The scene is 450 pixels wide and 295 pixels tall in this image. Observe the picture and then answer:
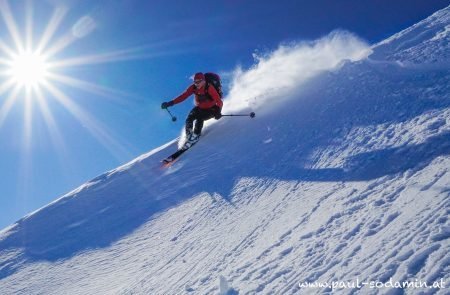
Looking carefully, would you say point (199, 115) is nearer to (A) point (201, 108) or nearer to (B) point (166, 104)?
(A) point (201, 108)

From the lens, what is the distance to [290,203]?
7145 mm

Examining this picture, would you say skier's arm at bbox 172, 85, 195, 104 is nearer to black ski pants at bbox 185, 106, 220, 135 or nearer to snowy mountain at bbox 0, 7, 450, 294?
black ski pants at bbox 185, 106, 220, 135

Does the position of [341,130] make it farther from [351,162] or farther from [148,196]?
[148,196]

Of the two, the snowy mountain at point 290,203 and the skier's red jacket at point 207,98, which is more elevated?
the skier's red jacket at point 207,98

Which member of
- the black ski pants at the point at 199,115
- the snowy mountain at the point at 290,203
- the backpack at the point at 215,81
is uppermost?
the backpack at the point at 215,81

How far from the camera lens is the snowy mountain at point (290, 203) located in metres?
4.83

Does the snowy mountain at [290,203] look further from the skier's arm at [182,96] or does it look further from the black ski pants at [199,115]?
the skier's arm at [182,96]

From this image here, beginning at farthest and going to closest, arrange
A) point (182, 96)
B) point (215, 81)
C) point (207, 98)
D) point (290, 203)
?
point (182, 96) → point (215, 81) → point (207, 98) → point (290, 203)

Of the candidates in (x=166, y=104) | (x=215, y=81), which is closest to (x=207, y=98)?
(x=215, y=81)

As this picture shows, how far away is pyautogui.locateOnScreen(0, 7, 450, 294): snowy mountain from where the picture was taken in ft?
15.8

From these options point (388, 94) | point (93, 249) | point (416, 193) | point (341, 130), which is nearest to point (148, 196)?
point (93, 249)

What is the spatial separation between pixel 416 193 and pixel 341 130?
3.91 m

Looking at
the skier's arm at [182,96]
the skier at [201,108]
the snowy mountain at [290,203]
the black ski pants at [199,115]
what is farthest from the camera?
the skier's arm at [182,96]

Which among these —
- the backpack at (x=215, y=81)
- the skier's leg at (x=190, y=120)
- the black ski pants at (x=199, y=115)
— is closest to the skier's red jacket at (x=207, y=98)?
the black ski pants at (x=199, y=115)
